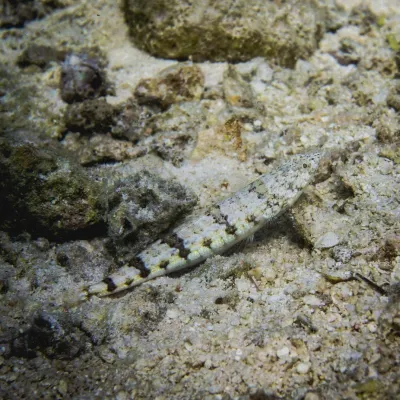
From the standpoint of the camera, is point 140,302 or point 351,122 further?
point 351,122

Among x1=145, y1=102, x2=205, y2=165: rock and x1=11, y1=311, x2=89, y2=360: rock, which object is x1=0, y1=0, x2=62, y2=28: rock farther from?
x1=11, y1=311, x2=89, y2=360: rock

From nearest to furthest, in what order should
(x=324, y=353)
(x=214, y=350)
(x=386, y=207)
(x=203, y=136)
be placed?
(x=324, y=353) → (x=214, y=350) → (x=386, y=207) → (x=203, y=136)

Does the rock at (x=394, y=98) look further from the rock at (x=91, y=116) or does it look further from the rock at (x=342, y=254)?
the rock at (x=91, y=116)

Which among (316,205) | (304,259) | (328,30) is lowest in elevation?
(304,259)

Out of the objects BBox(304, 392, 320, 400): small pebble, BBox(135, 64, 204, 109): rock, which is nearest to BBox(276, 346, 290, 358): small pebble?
BBox(304, 392, 320, 400): small pebble

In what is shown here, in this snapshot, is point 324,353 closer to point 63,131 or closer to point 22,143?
point 22,143

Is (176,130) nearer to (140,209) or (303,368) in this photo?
(140,209)

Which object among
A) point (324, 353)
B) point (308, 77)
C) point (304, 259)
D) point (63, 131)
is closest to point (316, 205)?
point (304, 259)
